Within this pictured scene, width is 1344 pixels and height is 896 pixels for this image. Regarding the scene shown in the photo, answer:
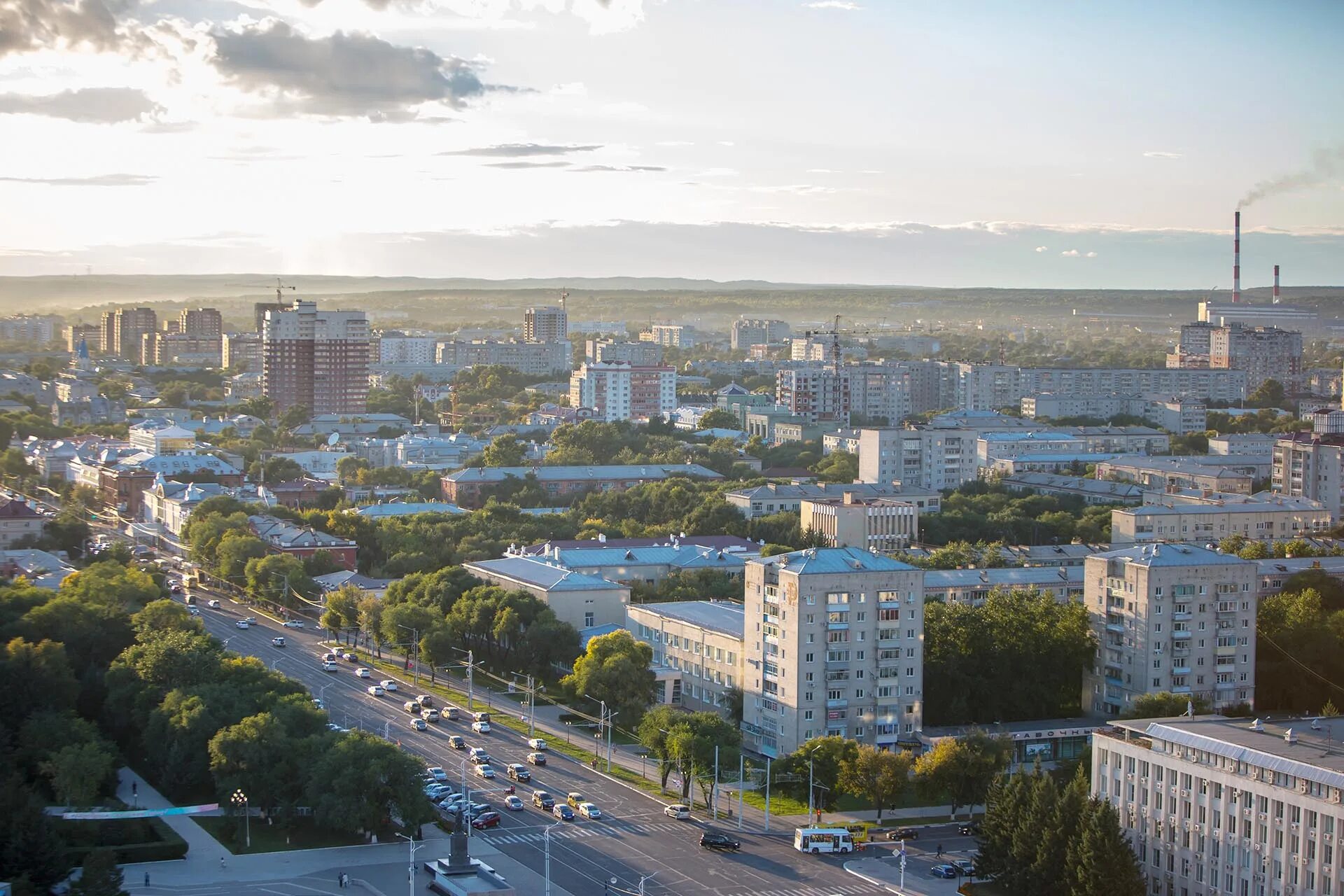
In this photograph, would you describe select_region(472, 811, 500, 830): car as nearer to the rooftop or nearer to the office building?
the rooftop

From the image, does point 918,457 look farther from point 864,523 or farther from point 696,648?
point 696,648

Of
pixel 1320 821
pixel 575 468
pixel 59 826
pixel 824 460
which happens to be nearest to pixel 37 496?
pixel 575 468

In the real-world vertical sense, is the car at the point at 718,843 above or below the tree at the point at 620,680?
below

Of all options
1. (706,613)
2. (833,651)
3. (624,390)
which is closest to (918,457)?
(706,613)

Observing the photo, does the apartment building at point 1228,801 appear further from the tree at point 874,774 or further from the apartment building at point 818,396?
the apartment building at point 818,396

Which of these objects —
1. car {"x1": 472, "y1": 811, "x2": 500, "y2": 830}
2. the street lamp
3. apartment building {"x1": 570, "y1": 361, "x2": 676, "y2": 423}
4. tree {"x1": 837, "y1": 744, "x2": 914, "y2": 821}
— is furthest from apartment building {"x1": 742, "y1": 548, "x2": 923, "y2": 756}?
apartment building {"x1": 570, "y1": 361, "x2": 676, "y2": 423}

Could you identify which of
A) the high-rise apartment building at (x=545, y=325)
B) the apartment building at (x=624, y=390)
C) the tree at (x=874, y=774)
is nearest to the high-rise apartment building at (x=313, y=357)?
the apartment building at (x=624, y=390)
